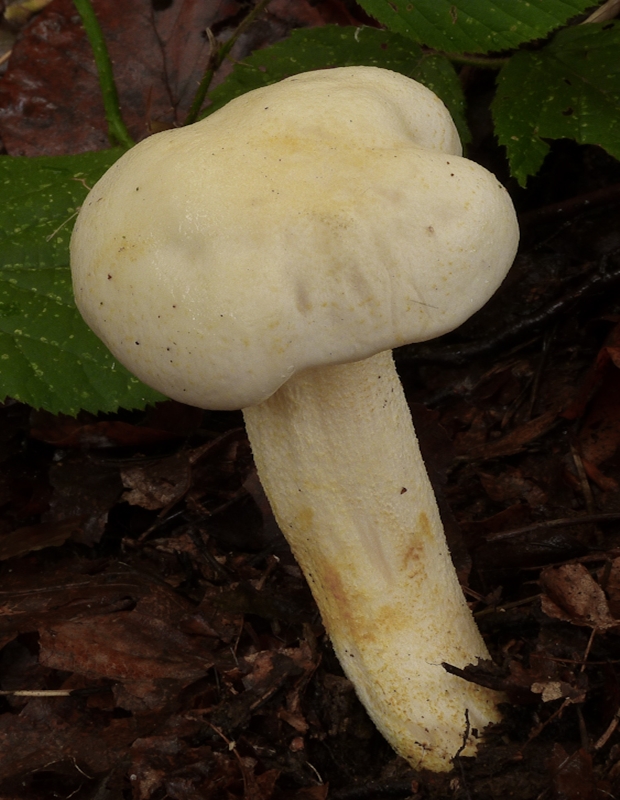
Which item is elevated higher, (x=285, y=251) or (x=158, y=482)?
(x=285, y=251)

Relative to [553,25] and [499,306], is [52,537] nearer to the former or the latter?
[499,306]

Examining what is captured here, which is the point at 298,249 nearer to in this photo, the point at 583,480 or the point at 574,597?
the point at 574,597

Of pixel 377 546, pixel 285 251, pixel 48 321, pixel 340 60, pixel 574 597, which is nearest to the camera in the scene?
pixel 285 251

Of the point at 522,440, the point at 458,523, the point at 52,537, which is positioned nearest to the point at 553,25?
the point at 522,440

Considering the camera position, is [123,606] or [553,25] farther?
[123,606]

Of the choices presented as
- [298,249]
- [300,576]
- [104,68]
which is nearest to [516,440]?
[300,576]

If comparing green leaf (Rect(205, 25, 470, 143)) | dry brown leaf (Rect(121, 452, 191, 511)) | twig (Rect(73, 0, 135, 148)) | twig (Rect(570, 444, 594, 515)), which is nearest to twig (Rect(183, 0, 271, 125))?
green leaf (Rect(205, 25, 470, 143))

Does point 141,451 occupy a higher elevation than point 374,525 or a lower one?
lower
